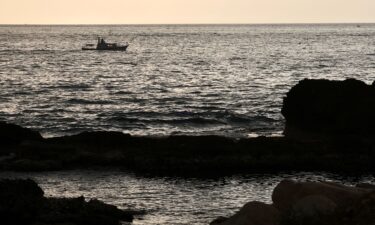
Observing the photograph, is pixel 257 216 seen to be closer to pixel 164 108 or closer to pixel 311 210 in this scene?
pixel 311 210

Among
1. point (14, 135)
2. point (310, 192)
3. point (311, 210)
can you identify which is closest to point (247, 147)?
point (14, 135)

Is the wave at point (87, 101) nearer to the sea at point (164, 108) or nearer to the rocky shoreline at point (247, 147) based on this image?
the sea at point (164, 108)

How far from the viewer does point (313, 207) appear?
693 inches

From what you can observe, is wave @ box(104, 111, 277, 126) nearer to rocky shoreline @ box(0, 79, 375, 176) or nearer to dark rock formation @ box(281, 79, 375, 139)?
dark rock formation @ box(281, 79, 375, 139)

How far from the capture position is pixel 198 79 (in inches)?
3750

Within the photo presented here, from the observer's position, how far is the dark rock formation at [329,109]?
37.5 m

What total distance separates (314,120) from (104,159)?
11548 millimetres

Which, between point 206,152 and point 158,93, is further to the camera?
point 158,93

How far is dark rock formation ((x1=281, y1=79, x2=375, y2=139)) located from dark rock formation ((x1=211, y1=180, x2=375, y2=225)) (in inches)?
723

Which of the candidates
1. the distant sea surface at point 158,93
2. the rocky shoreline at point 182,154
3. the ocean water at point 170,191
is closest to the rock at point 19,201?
the ocean water at point 170,191

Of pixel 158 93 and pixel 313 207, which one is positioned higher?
pixel 158 93

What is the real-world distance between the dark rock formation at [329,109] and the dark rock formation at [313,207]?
723 inches

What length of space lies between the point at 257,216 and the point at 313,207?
6.02ft

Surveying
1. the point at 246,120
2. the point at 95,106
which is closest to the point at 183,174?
the point at 246,120
